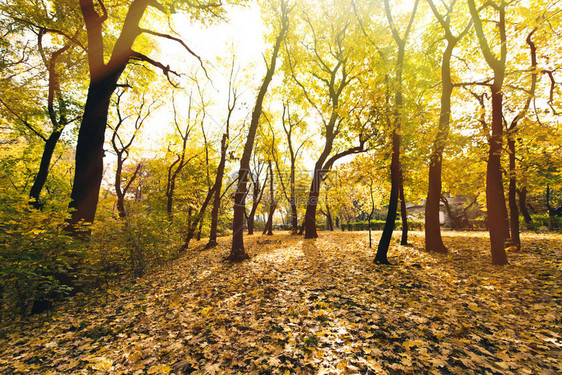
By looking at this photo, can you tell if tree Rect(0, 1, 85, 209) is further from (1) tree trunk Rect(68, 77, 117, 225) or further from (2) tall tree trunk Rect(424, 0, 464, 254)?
(2) tall tree trunk Rect(424, 0, 464, 254)

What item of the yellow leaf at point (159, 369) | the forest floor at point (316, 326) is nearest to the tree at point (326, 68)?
the forest floor at point (316, 326)

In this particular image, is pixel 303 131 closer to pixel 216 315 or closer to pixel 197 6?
pixel 197 6

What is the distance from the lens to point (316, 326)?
12.1 feet

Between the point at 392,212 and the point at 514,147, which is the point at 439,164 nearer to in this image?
the point at 392,212

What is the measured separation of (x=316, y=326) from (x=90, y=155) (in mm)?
7267

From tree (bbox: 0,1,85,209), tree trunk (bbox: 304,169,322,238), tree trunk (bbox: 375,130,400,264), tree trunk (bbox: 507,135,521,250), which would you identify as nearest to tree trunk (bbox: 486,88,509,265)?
tree trunk (bbox: 507,135,521,250)

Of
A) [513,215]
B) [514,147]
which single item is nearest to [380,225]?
[513,215]

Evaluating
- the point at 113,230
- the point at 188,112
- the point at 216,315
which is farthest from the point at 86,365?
the point at 188,112

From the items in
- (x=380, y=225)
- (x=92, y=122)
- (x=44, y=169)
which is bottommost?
(x=380, y=225)

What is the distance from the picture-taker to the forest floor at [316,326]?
2816 mm

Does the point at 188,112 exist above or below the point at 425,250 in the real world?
above

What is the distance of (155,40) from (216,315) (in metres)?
15.4

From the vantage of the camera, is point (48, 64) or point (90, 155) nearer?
point (90, 155)

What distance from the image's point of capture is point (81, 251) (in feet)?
16.8
